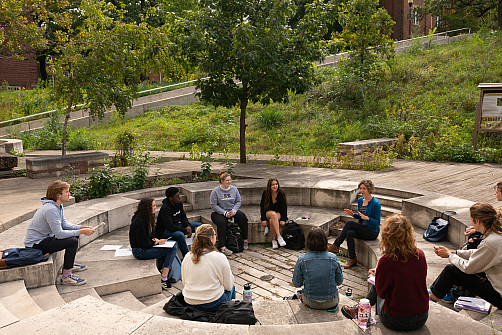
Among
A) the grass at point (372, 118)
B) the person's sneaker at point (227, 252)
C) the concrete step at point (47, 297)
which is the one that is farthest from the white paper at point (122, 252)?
the grass at point (372, 118)

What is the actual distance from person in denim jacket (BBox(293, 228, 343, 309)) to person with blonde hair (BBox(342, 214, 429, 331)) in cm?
76

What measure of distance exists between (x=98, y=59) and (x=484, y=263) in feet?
40.0

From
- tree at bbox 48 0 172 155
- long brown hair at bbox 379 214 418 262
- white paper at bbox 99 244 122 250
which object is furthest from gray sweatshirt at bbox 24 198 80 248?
tree at bbox 48 0 172 155

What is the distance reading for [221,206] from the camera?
27.6 feet

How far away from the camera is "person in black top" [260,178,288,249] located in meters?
8.19

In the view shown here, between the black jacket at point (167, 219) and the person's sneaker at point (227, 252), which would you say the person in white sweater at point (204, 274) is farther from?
the person's sneaker at point (227, 252)

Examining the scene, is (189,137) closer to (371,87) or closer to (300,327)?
(371,87)

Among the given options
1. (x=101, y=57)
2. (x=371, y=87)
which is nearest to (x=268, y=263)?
(x=101, y=57)

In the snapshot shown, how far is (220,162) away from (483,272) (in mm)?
10504

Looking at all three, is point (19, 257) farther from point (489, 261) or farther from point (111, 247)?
point (489, 261)

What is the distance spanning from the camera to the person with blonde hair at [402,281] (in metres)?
3.75

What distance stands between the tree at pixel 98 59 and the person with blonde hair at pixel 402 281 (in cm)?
1119

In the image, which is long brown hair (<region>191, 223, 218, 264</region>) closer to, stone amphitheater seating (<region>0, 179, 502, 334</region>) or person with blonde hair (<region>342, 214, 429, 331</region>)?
stone amphitheater seating (<region>0, 179, 502, 334</region>)

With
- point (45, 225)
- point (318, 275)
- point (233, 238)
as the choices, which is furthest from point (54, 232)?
point (318, 275)
